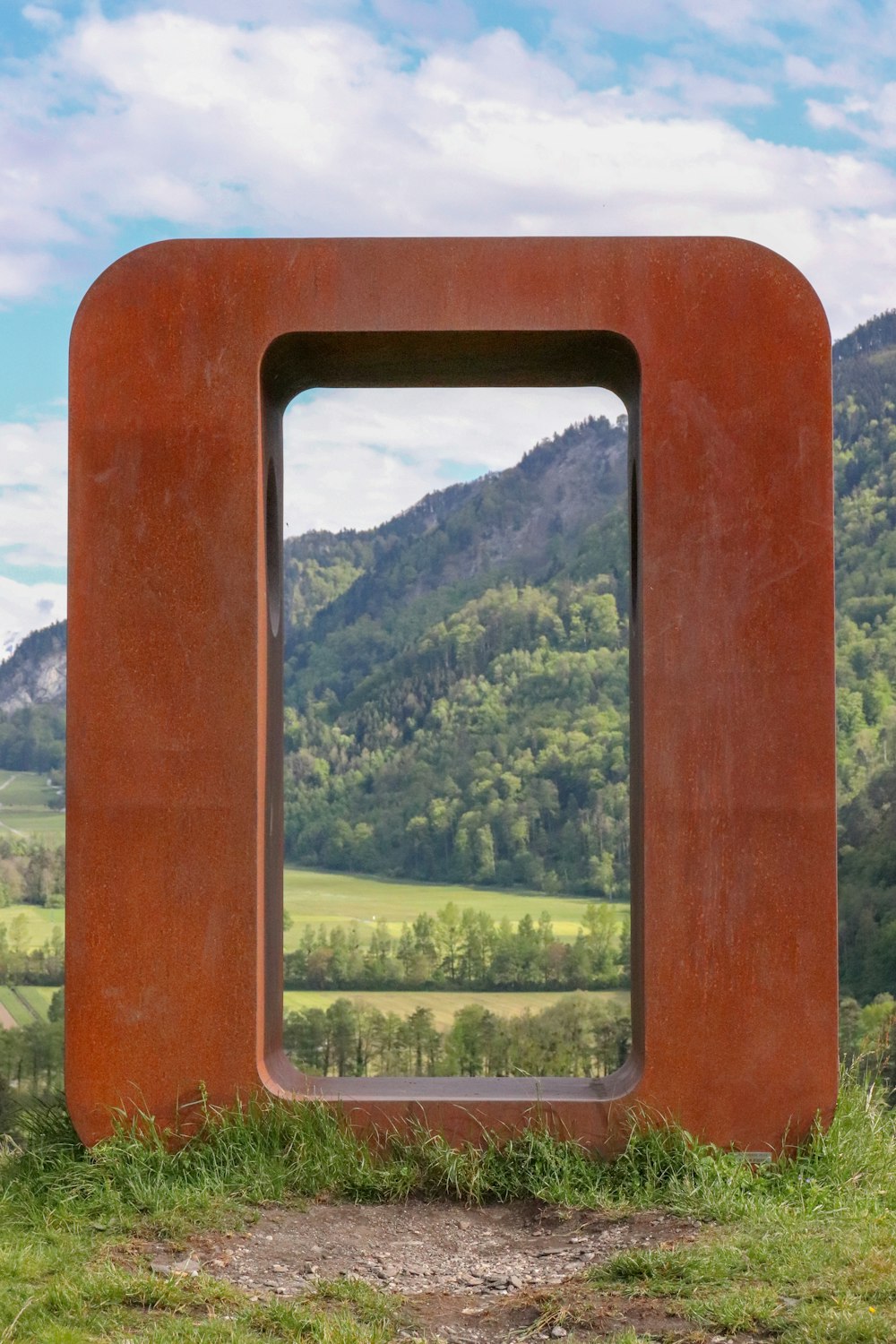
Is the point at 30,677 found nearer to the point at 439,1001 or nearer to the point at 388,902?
the point at 388,902

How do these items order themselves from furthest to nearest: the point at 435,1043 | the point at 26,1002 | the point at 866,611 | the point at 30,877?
the point at 30,877, the point at 866,611, the point at 26,1002, the point at 435,1043

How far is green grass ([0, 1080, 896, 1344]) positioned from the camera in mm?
3961

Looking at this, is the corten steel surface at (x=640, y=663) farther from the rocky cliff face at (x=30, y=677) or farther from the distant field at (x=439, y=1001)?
the rocky cliff face at (x=30, y=677)

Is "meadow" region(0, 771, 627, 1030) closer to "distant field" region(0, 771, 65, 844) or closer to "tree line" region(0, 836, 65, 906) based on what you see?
"tree line" region(0, 836, 65, 906)

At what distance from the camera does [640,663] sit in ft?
19.3

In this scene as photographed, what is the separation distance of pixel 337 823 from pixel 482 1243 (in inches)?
912

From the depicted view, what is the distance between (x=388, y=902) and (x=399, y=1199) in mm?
21310

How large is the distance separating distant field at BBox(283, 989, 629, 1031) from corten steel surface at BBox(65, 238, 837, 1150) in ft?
19.3

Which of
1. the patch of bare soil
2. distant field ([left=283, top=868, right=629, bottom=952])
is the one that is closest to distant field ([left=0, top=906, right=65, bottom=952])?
distant field ([left=283, top=868, right=629, bottom=952])

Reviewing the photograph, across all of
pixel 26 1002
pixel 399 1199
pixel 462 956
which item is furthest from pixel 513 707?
pixel 399 1199

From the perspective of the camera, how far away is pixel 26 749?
38000 millimetres

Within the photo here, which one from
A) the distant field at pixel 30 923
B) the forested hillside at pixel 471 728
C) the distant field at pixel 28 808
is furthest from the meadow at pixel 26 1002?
the distant field at pixel 28 808

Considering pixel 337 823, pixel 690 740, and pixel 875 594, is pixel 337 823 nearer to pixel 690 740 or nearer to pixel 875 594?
pixel 875 594

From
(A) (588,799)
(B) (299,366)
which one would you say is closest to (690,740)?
(B) (299,366)
